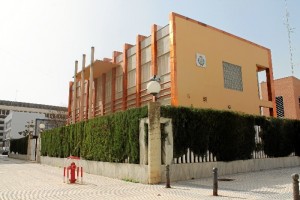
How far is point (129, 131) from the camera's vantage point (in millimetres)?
13547

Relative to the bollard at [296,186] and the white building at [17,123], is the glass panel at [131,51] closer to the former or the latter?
the bollard at [296,186]

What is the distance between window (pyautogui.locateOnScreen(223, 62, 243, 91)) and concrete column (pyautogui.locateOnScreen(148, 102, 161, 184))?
13.1m

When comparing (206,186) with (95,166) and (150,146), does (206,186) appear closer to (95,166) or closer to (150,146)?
(150,146)

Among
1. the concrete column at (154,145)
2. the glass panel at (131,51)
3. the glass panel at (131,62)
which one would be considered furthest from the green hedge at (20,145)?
the concrete column at (154,145)

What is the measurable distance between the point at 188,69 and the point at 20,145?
100ft

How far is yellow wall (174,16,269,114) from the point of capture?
20734mm

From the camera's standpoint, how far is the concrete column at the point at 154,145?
38.6ft

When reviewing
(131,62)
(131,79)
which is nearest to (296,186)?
(131,79)

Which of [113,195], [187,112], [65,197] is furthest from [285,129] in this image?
[65,197]

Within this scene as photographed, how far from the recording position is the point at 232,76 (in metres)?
24.3

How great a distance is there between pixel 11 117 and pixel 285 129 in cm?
10563

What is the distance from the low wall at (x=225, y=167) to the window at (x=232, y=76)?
7635 mm

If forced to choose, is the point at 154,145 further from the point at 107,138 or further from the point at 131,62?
the point at 131,62

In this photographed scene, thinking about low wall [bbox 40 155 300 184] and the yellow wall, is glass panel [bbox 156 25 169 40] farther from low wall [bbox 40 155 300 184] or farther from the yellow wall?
low wall [bbox 40 155 300 184]
